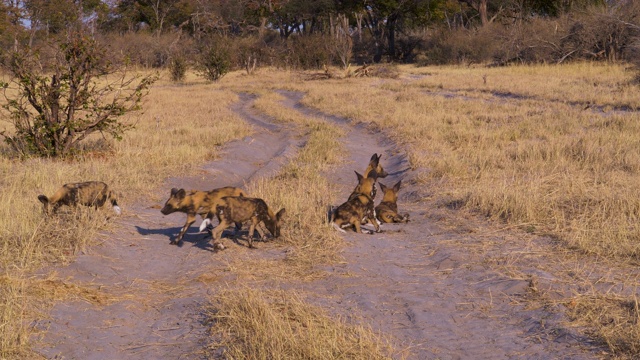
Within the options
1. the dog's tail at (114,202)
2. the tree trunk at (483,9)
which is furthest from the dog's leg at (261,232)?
the tree trunk at (483,9)

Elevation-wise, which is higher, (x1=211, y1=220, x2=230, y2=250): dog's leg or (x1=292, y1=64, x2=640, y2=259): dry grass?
(x1=211, y1=220, x2=230, y2=250): dog's leg

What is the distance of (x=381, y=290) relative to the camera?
4.95 m

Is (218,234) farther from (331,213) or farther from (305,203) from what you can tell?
(331,213)

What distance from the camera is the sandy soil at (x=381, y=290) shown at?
404 cm

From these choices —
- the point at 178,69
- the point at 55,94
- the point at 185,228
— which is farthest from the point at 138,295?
the point at 178,69

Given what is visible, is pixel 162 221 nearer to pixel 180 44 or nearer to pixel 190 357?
pixel 190 357

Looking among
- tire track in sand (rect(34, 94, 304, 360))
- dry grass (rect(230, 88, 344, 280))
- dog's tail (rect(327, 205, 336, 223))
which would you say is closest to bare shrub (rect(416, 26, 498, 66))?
dry grass (rect(230, 88, 344, 280))

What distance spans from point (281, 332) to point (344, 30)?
102 ft

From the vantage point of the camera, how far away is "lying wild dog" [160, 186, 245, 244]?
611 centimetres

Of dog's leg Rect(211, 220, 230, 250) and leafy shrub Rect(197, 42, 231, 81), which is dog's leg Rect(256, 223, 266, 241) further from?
leafy shrub Rect(197, 42, 231, 81)

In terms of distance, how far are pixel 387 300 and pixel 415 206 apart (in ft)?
11.2

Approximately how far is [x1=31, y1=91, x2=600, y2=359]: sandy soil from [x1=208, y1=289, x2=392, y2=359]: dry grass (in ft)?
0.54

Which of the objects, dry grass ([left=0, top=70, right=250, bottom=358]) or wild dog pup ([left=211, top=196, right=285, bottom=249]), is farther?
wild dog pup ([left=211, top=196, right=285, bottom=249])

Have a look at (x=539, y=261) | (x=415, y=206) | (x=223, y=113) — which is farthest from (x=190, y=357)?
(x=223, y=113)
